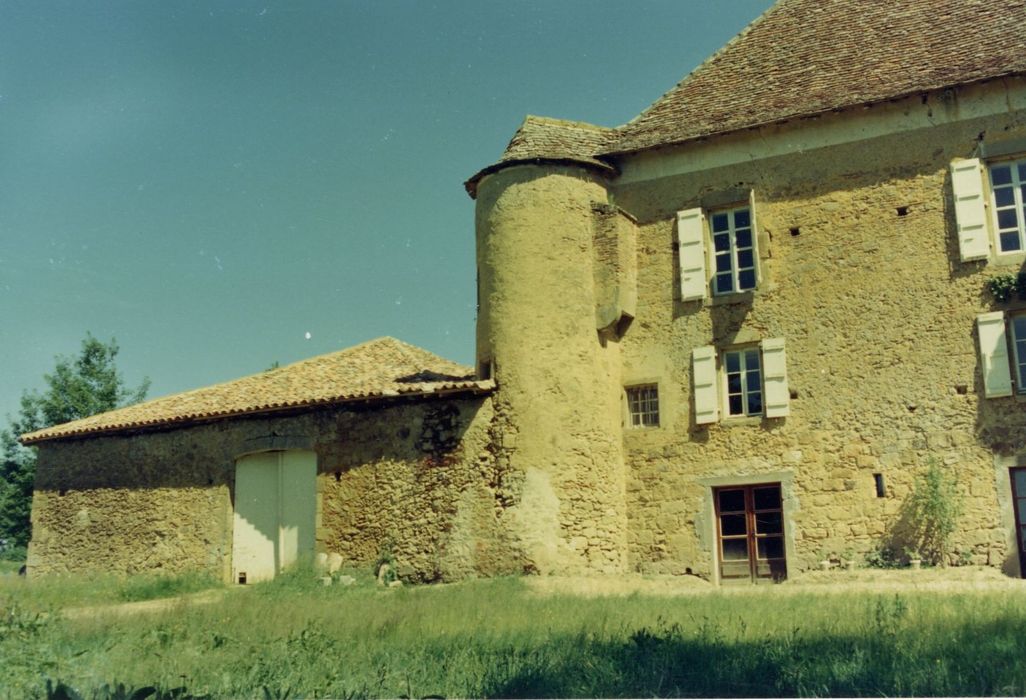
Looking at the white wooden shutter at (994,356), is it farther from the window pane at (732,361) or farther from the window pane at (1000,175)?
the window pane at (732,361)

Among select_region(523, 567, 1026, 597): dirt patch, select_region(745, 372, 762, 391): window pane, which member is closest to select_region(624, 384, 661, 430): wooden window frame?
select_region(745, 372, 762, 391): window pane

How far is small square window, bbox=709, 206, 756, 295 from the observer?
16641 mm

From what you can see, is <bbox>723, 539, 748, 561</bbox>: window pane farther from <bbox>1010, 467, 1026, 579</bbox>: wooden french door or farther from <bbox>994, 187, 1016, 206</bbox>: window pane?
<bbox>994, 187, 1016, 206</bbox>: window pane

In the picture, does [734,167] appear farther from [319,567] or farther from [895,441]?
[319,567]

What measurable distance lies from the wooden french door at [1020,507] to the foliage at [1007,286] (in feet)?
7.91

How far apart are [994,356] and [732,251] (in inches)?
167

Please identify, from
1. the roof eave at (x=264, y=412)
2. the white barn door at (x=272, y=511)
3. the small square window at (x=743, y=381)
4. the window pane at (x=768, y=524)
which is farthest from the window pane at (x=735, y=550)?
the white barn door at (x=272, y=511)

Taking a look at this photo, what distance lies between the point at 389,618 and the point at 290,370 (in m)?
10.2

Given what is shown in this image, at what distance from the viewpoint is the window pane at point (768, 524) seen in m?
15.8

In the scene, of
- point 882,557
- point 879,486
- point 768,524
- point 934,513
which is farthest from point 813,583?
point 934,513

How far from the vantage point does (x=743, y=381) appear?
53.8ft

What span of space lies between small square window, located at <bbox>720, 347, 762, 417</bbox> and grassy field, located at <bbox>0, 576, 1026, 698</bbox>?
4.57 m

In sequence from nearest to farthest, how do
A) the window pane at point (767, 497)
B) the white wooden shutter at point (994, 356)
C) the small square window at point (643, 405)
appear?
the white wooden shutter at point (994, 356) < the window pane at point (767, 497) < the small square window at point (643, 405)

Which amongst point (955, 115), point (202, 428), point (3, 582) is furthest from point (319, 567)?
point (955, 115)
